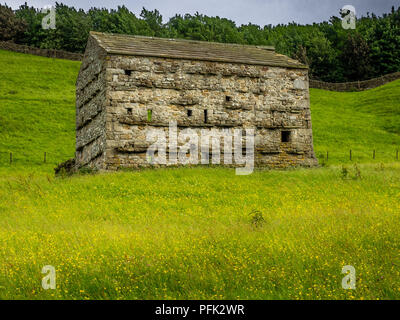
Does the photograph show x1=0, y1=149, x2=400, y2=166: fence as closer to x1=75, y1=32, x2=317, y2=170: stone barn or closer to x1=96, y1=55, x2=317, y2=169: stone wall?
x1=96, y1=55, x2=317, y2=169: stone wall

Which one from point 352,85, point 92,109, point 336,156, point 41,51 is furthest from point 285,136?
point 41,51

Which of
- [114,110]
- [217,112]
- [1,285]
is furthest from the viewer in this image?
[217,112]

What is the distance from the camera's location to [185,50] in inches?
1201

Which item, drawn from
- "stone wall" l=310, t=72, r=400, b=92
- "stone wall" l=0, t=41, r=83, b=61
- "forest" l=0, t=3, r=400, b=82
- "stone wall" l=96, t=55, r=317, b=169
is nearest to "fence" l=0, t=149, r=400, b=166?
"stone wall" l=96, t=55, r=317, b=169

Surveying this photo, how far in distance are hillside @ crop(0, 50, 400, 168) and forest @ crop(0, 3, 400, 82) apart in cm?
1549

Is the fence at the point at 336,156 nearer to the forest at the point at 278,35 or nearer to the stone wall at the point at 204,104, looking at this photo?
the stone wall at the point at 204,104

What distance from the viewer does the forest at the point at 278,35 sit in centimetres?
8075

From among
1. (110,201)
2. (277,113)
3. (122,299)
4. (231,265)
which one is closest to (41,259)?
(122,299)

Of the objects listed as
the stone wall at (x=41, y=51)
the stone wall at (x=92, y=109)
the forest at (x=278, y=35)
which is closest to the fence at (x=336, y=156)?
the stone wall at (x=92, y=109)

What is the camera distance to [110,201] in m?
20.3

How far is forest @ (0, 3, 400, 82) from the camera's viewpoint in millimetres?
80750

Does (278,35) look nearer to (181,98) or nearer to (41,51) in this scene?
(41,51)

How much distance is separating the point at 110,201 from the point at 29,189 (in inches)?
164
